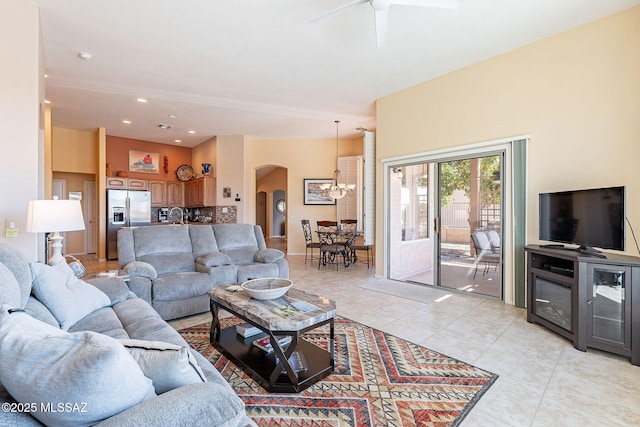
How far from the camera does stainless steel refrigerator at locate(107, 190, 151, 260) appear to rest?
7191mm

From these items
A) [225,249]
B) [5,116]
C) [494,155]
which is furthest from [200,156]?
[494,155]

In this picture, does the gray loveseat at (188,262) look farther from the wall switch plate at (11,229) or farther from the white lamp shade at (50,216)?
the wall switch plate at (11,229)

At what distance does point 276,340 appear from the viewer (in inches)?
82.2

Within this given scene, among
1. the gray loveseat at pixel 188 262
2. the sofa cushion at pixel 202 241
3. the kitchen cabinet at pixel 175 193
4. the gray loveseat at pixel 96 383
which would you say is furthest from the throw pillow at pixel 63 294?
the kitchen cabinet at pixel 175 193

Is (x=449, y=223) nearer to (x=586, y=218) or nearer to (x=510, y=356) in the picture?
(x=586, y=218)

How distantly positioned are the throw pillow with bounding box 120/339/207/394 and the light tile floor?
5.33ft

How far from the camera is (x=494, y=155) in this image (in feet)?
13.1

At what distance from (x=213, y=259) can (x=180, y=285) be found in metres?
0.55

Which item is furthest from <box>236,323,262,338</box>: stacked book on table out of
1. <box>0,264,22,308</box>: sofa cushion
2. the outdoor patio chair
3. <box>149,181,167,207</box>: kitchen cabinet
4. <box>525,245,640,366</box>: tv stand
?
<box>149,181,167,207</box>: kitchen cabinet

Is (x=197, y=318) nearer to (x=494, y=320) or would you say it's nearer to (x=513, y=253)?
(x=494, y=320)

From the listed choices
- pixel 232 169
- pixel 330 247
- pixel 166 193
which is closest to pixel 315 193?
pixel 232 169

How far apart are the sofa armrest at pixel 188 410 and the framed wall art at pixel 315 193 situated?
24.5 ft

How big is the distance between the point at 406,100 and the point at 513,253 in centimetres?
280

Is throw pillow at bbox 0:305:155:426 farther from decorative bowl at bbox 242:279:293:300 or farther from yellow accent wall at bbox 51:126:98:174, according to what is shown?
yellow accent wall at bbox 51:126:98:174
